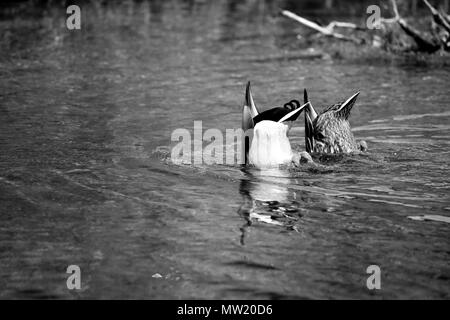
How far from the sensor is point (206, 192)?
8.09 metres

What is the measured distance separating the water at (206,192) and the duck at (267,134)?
0.24m

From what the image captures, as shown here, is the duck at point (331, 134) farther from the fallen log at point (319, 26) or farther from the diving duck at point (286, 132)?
the fallen log at point (319, 26)

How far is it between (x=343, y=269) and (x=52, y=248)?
7.31ft

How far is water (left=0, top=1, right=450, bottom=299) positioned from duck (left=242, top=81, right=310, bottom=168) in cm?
24

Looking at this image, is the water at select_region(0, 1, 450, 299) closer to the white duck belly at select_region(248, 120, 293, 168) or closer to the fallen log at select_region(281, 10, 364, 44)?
the white duck belly at select_region(248, 120, 293, 168)

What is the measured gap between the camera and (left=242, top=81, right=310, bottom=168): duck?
8.72m

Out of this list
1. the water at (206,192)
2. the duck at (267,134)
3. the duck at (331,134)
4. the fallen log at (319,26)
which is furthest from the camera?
the fallen log at (319,26)

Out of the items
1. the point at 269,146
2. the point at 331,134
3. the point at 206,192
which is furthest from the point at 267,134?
the point at 331,134

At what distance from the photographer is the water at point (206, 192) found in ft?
19.5

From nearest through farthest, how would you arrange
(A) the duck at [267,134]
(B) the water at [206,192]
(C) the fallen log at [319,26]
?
(B) the water at [206,192] < (A) the duck at [267,134] < (C) the fallen log at [319,26]

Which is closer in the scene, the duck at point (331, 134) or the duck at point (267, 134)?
the duck at point (267, 134)

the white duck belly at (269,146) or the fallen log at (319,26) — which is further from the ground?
the fallen log at (319,26)

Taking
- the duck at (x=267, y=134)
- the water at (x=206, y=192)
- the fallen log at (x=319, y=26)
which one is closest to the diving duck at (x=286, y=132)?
the duck at (x=267, y=134)
